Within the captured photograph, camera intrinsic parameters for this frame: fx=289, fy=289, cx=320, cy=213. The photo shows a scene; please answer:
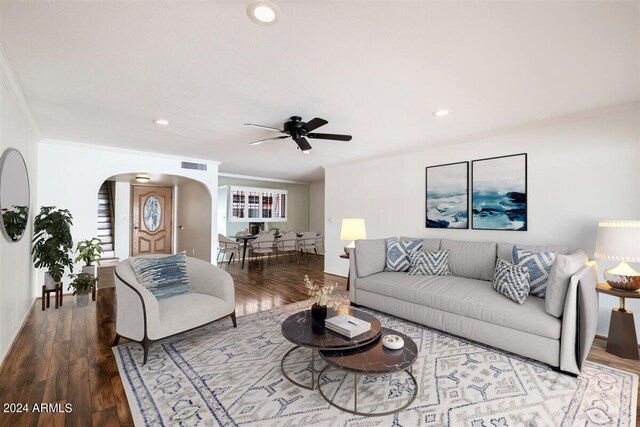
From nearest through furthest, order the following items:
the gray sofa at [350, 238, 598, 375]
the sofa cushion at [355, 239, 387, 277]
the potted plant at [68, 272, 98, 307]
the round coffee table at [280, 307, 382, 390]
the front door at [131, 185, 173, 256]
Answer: the round coffee table at [280, 307, 382, 390], the gray sofa at [350, 238, 598, 375], the sofa cushion at [355, 239, 387, 277], the potted plant at [68, 272, 98, 307], the front door at [131, 185, 173, 256]

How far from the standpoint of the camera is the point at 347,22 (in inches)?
66.4

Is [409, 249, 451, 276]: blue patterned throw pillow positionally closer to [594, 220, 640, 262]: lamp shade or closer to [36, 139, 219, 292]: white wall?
[594, 220, 640, 262]: lamp shade

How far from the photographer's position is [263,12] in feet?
5.23

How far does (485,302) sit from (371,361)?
1494 millimetres

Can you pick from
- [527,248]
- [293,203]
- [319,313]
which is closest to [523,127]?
[527,248]

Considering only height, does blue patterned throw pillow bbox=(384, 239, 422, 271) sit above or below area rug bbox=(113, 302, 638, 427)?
above

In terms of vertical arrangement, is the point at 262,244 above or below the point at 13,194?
below

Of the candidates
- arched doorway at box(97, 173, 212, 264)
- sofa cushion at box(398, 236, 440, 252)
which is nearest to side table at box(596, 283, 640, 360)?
sofa cushion at box(398, 236, 440, 252)

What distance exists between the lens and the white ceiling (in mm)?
1625

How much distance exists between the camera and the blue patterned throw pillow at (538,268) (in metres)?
2.77

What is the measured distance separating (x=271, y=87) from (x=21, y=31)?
5.26 feet

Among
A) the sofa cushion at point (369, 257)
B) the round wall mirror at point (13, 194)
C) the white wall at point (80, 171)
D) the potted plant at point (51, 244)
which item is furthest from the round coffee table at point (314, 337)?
the white wall at point (80, 171)

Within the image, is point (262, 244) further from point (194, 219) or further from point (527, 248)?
point (527, 248)

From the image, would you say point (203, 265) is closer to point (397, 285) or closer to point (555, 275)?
point (397, 285)
